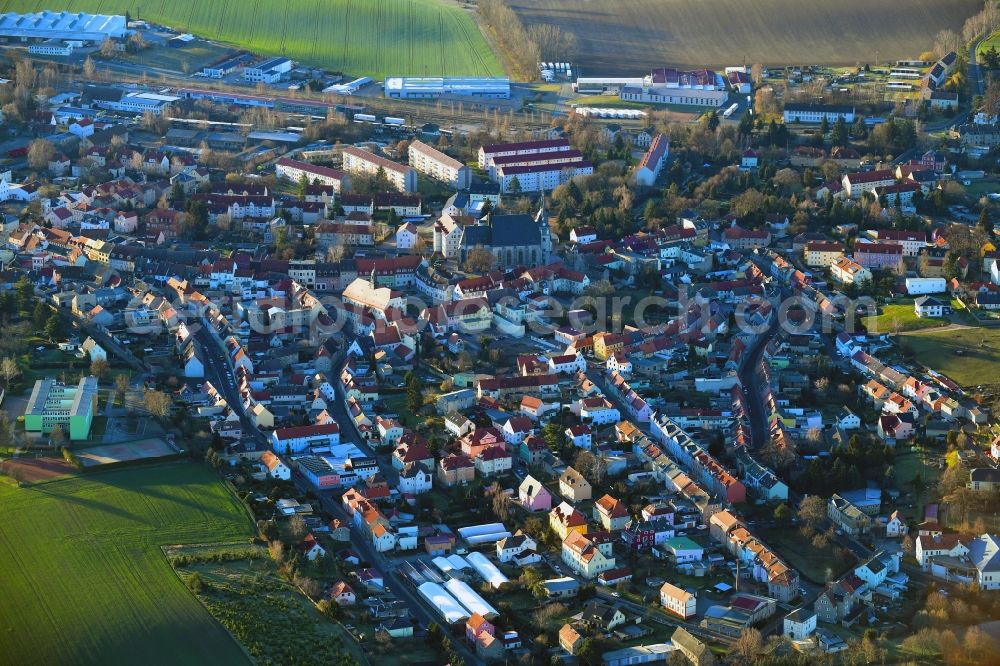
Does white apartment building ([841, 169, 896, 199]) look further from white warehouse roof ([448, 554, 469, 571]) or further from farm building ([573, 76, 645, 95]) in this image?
white warehouse roof ([448, 554, 469, 571])

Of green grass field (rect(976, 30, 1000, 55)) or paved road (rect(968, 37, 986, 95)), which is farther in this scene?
green grass field (rect(976, 30, 1000, 55))

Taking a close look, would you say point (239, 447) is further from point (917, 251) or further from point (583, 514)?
point (917, 251)

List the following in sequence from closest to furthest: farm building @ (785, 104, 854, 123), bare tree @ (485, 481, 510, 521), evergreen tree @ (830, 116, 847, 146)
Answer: bare tree @ (485, 481, 510, 521)
evergreen tree @ (830, 116, 847, 146)
farm building @ (785, 104, 854, 123)

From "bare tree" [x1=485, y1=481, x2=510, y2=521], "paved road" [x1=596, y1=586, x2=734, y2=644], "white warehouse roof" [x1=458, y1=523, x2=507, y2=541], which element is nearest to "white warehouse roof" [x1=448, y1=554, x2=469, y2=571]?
"white warehouse roof" [x1=458, y1=523, x2=507, y2=541]

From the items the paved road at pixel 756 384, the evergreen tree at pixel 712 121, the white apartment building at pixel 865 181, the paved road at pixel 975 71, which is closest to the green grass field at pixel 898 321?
the paved road at pixel 756 384

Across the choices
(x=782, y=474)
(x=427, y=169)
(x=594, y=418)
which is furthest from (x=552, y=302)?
(x=427, y=169)

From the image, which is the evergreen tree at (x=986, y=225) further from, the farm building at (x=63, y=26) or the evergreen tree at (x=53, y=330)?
the farm building at (x=63, y=26)

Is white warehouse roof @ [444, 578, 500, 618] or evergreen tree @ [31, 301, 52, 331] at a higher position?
evergreen tree @ [31, 301, 52, 331]
